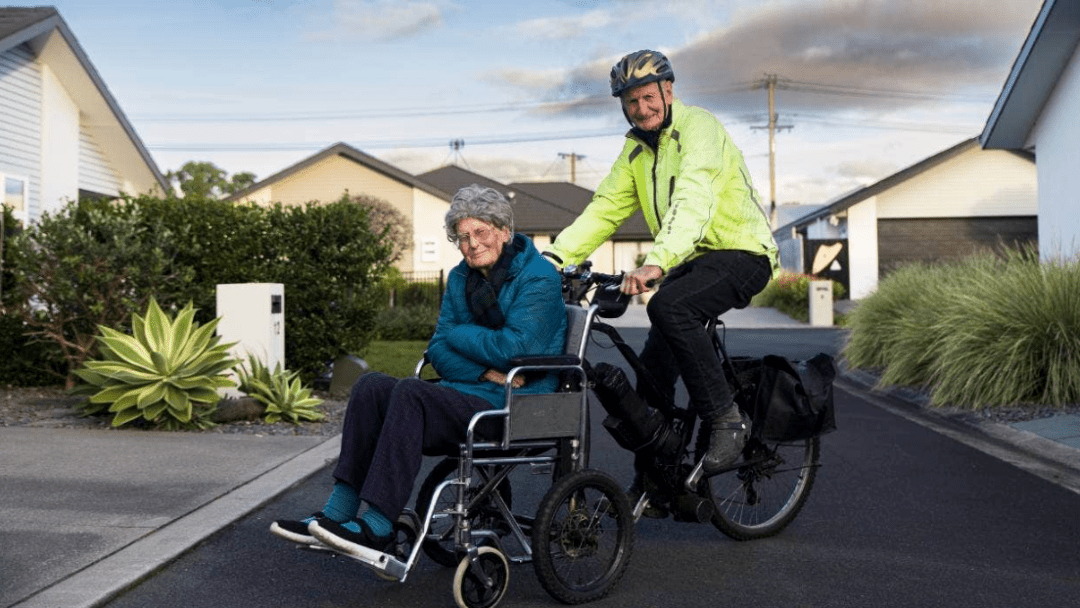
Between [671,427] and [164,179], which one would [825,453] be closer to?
[671,427]

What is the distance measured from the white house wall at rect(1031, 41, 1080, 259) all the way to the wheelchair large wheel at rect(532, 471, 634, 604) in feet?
43.0

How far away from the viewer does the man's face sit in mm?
4848

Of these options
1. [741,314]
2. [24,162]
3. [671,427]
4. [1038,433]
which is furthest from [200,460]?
[741,314]

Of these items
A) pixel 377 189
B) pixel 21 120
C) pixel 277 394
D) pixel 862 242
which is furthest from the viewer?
pixel 377 189

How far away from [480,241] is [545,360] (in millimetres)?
571

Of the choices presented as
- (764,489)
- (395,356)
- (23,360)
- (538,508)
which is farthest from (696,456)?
(395,356)

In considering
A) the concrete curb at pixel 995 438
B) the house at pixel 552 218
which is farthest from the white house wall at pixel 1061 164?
the house at pixel 552 218

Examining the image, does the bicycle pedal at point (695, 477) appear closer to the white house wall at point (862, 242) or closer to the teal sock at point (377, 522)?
the teal sock at point (377, 522)

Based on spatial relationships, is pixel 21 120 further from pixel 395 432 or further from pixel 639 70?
pixel 395 432

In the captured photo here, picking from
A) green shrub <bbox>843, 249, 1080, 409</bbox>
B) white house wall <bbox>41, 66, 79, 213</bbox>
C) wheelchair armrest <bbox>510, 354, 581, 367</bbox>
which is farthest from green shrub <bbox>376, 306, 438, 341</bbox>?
wheelchair armrest <bbox>510, 354, 581, 367</bbox>

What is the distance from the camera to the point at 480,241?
174 inches

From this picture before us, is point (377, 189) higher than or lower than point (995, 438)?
higher

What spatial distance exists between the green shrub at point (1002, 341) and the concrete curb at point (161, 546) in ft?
20.6

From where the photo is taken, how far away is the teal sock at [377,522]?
3.96 m
